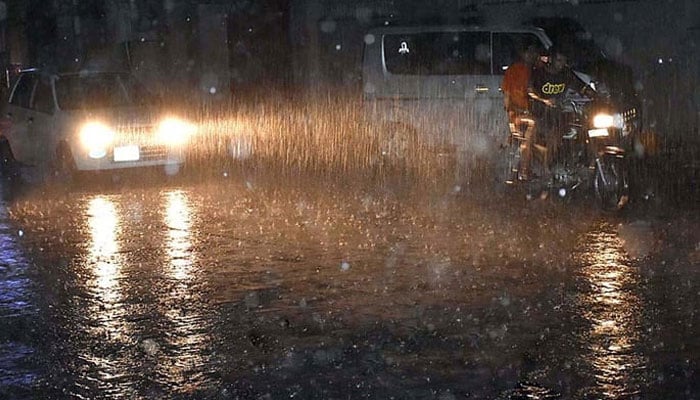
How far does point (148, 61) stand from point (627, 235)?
20.6 metres

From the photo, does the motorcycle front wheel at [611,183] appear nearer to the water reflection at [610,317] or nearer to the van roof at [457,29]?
the water reflection at [610,317]

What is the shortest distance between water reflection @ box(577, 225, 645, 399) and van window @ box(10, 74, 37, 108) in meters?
8.91

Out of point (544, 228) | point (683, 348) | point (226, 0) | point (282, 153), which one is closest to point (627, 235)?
point (544, 228)

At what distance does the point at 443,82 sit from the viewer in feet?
50.5

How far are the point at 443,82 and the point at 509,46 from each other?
1.01 meters

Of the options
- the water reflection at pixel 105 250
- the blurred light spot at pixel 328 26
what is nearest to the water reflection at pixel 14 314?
the water reflection at pixel 105 250

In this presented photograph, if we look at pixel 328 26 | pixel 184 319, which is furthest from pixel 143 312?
pixel 328 26

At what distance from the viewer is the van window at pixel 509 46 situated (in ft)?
49.5

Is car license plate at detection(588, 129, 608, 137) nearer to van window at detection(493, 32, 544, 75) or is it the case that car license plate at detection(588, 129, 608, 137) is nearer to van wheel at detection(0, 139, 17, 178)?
van window at detection(493, 32, 544, 75)

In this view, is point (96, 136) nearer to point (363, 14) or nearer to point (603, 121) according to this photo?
point (603, 121)

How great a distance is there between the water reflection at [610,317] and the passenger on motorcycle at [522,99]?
8.98 ft

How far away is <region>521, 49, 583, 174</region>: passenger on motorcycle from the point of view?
489 inches

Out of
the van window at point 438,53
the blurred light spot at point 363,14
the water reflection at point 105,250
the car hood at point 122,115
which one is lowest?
the water reflection at point 105,250

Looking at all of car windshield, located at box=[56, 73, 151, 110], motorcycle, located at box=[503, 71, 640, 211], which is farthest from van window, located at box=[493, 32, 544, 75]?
car windshield, located at box=[56, 73, 151, 110]
